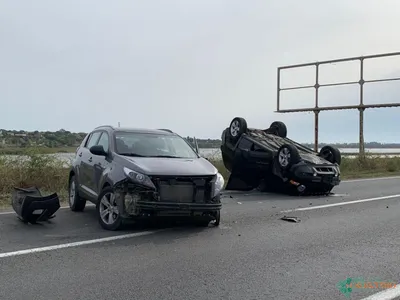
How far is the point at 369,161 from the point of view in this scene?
940 inches

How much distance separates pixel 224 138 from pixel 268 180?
6.17ft

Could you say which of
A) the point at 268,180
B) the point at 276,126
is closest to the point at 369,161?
the point at 276,126

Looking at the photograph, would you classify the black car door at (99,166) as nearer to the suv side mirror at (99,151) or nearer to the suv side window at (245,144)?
the suv side mirror at (99,151)

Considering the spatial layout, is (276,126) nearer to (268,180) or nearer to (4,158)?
(268,180)

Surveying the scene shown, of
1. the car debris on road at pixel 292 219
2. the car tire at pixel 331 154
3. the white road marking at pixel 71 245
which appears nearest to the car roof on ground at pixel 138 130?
the white road marking at pixel 71 245

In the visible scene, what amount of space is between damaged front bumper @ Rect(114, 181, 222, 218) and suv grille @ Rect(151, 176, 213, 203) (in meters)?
0.04

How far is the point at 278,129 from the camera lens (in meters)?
14.8

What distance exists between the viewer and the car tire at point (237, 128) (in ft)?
44.6

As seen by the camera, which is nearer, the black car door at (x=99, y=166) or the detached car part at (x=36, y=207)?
the detached car part at (x=36, y=207)

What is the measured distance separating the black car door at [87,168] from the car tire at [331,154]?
24.0 ft

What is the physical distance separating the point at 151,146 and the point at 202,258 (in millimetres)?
2911

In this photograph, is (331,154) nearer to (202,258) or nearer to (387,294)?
(202,258)

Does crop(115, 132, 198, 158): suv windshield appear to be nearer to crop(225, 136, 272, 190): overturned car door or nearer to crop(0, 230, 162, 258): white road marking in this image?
crop(0, 230, 162, 258): white road marking

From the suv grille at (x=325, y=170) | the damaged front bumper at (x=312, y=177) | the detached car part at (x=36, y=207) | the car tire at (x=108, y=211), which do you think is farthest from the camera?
the suv grille at (x=325, y=170)
